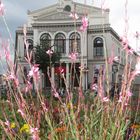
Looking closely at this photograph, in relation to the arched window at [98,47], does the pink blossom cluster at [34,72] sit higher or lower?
lower

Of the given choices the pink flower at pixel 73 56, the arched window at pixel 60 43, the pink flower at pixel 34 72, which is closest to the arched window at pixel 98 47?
the arched window at pixel 60 43

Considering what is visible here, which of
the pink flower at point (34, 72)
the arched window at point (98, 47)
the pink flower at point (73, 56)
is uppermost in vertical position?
the arched window at point (98, 47)

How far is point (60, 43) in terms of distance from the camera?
7138 centimetres

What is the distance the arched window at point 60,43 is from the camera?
70.8 m

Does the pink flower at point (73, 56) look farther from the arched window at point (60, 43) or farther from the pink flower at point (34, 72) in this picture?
the arched window at point (60, 43)

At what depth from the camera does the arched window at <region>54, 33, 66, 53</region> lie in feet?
232

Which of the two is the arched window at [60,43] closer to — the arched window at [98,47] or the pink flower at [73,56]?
the arched window at [98,47]

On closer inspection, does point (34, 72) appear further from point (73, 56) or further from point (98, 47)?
point (98, 47)

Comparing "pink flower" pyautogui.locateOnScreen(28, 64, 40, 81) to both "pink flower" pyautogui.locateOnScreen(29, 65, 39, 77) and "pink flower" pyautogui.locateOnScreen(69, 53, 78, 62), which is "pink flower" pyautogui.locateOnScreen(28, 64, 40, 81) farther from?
"pink flower" pyautogui.locateOnScreen(69, 53, 78, 62)

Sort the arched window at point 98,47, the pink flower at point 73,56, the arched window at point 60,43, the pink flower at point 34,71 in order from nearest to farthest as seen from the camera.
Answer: the pink flower at point 34,71 < the pink flower at point 73,56 < the arched window at point 60,43 < the arched window at point 98,47

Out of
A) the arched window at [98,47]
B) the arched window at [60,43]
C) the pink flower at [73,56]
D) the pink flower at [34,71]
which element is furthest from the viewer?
the arched window at [98,47]

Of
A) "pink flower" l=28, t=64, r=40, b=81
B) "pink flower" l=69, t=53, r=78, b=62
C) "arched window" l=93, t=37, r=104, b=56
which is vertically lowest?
"pink flower" l=28, t=64, r=40, b=81

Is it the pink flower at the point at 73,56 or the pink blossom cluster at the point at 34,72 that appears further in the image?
the pink flower at the point at 73,56

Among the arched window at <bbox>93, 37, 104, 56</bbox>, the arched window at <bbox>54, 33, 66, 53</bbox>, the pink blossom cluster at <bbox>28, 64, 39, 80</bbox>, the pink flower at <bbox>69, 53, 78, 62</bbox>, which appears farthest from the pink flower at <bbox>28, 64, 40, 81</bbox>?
the arched window at <bbox>93, 37, 104, 56</bbox>
